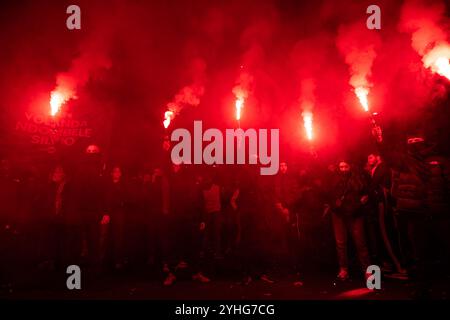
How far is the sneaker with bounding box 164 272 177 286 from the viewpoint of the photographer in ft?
19.9

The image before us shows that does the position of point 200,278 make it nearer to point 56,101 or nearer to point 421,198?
point 421,198

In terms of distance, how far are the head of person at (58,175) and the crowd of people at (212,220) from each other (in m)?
0.03

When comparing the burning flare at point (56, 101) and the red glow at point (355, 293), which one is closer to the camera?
the red glow at point (355, 293)

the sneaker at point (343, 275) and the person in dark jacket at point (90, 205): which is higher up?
the person in dark jacket at point (90, 205)

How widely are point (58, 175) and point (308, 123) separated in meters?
7.39

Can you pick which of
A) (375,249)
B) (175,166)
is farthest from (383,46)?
(175,166)

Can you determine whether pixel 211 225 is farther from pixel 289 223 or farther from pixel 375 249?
pixel 375 249

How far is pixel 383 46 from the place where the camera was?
973cm

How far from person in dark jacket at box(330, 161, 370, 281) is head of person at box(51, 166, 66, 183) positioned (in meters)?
5.87

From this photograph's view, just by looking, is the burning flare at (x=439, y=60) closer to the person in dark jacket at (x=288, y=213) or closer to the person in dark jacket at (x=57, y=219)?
the person in dark jacket at (x=288, y=213)

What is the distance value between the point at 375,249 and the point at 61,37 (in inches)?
440

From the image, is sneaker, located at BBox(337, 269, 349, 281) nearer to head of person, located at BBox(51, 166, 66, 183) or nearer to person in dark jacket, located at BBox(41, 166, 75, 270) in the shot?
person in dark jacket, located at BBox(41, 166, 75, 270)

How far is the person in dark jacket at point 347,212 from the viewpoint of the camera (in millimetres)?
6129

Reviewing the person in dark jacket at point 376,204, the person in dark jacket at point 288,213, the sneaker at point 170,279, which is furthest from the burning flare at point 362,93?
the sneaker at point 170,279
